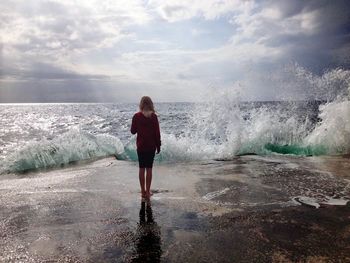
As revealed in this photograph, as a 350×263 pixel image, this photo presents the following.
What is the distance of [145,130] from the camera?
19.9ft

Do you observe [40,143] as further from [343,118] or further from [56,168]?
[343,118]

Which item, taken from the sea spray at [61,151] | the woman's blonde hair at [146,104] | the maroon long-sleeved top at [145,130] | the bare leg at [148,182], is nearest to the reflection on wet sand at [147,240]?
the bare leg at [148,182]

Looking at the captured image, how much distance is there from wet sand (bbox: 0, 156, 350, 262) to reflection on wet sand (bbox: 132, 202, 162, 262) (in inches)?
0.5

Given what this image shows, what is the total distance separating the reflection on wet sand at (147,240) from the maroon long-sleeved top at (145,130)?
52.7 inches

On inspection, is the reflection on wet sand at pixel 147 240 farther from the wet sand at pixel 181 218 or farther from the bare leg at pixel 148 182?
the bare leg at pixel 148 182

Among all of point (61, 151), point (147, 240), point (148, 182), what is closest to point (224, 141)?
point (61, 151)

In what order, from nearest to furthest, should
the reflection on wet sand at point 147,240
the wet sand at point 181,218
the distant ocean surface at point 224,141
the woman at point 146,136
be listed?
the reflection on wet sand at point 147,240, the wet sand at point 181,218, the woman at point 146,136, the distant ocean surface at point 224,141

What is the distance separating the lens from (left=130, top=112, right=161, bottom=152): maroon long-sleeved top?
6.04 m

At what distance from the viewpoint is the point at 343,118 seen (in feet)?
42.7

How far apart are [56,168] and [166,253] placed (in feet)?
24.0

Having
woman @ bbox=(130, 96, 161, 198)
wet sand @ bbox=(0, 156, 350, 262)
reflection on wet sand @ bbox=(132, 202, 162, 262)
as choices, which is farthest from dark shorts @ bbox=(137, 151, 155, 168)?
reflection on wet sand @ bbox=(132, 202, 162, 262)

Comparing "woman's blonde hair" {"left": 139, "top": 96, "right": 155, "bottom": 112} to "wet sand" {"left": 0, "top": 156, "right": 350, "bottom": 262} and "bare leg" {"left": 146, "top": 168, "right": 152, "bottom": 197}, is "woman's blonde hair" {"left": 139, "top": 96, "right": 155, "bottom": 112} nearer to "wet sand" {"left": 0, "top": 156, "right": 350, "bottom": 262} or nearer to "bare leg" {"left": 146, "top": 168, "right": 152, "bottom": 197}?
"bare leg" {"left": 146, "top": 168, "right": 152, "bottom": 197}

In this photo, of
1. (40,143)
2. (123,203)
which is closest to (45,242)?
(123,203)

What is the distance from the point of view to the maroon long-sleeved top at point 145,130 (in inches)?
238
